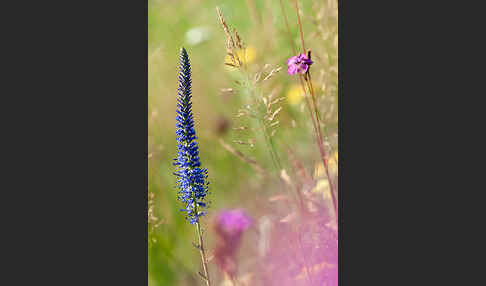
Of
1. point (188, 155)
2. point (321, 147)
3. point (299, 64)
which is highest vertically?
point (299, 64)

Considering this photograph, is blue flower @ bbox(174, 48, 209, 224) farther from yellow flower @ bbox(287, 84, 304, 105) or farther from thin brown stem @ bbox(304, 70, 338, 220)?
yellow flower @ bbox(287, 84, 304, 105)

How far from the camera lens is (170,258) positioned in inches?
116

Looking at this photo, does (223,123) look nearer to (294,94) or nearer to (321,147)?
(294,94)

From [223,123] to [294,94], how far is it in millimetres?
515

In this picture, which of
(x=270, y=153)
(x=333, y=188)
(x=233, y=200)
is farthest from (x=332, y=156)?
(x=233, y=200)

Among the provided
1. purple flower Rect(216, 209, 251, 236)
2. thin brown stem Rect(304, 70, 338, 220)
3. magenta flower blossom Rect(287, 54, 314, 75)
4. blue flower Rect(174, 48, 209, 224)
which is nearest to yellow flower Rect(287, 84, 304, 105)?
thin brown stem Rect(304, 70, 338, 220)

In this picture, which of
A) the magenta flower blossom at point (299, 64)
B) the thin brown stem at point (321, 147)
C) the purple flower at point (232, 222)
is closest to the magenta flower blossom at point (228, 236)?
the purple flower at point (232, 222)

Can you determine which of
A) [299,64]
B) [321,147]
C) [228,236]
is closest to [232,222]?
[228,236]

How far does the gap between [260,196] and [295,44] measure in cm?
95

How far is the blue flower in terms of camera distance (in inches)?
86.2

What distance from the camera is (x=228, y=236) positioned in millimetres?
2854

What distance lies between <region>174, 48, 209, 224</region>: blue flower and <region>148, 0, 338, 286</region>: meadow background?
484 millimetres

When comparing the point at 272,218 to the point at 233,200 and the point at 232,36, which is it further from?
the point at 232,36

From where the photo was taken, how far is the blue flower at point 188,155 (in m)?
2.19
